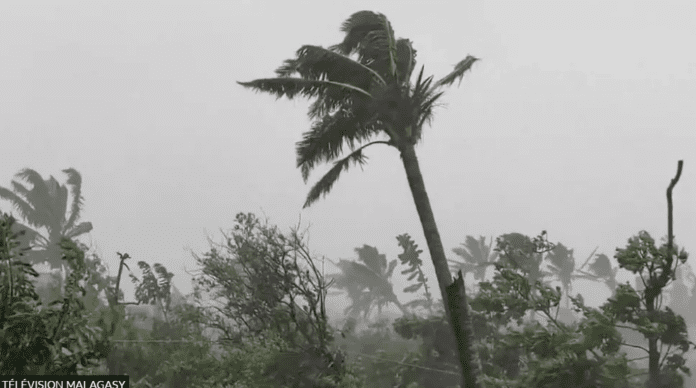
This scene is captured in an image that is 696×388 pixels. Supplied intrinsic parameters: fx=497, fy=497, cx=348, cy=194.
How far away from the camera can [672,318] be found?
9.42m

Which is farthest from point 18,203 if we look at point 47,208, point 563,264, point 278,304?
point 563,264

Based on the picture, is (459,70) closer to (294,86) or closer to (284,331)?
(294,86)

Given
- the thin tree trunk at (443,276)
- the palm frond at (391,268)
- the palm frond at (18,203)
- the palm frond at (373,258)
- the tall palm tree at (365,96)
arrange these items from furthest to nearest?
the palm frond at (391,268) < the palm frond at (373,258) < the palm frond at (18,203) < the tall palm tree at (365,96) < the thin tree trunk at (443,276)

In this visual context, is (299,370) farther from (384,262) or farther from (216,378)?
(384,262)

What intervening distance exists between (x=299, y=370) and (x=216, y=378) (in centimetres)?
231

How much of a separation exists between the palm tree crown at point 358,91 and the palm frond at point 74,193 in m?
A: 26.0

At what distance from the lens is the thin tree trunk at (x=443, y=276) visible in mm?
9375

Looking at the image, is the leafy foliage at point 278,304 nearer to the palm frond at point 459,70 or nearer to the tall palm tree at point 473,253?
the palm frond at point 459,70

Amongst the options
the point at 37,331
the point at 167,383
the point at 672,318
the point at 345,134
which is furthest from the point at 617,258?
the point at 167,383

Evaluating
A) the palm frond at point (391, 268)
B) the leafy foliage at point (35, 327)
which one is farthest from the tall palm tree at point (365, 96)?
the palm frond at point (391, 268)

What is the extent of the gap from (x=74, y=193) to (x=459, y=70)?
97.8 ft

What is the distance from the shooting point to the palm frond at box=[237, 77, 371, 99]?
11.7 metres

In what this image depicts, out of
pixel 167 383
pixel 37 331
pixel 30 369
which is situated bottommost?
pixel 167 383

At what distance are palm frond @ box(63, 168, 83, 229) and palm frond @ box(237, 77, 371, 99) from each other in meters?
26.1
